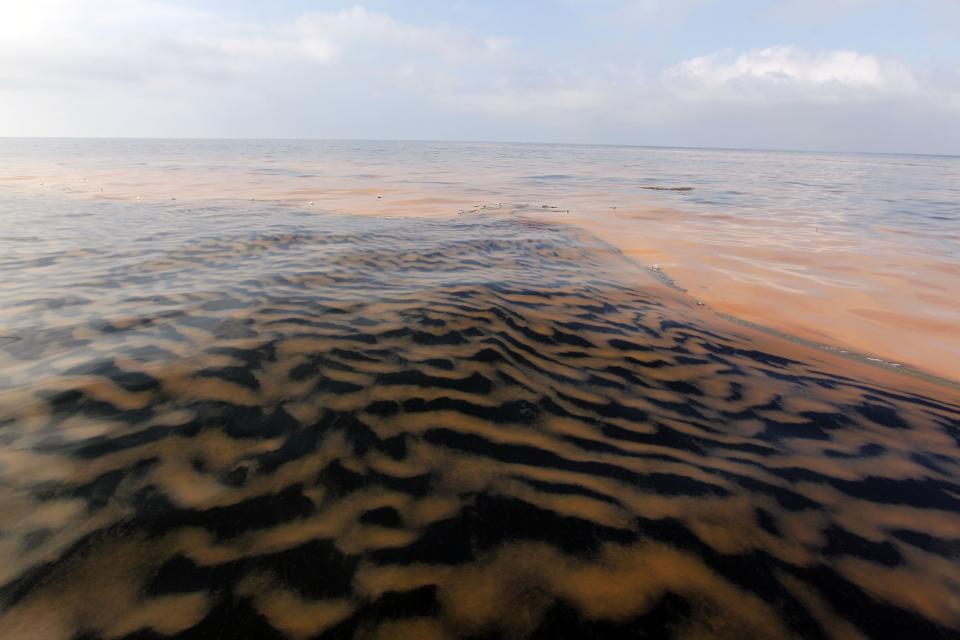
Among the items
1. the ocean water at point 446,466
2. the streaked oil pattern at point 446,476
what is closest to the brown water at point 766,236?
the ocean water at point 446,466

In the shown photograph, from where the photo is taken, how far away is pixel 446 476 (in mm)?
2500

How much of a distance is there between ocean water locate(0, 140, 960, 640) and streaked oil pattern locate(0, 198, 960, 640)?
0.01 meters

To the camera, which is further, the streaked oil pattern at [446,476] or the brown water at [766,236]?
the brown water at [766,236]

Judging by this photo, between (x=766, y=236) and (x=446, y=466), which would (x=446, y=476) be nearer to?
(x=446, y=466)

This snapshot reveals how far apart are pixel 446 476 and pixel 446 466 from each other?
79 millimetres

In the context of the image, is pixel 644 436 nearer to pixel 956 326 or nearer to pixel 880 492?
pixel 880 492

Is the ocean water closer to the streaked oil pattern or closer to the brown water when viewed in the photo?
the streaked oil pattern

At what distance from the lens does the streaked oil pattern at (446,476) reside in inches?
71.6

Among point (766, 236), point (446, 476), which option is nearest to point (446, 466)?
point (446, 476)

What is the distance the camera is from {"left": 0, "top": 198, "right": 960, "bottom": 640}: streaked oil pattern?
1.82 meters

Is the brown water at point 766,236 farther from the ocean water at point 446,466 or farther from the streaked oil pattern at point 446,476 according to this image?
the streaked oil pattern at point 446,476

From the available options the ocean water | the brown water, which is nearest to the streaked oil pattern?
the ocean water

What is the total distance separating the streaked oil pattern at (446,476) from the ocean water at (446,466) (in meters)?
0.01

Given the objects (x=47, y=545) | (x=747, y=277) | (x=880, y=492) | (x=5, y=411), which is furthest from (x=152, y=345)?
(x=747, y=277)
